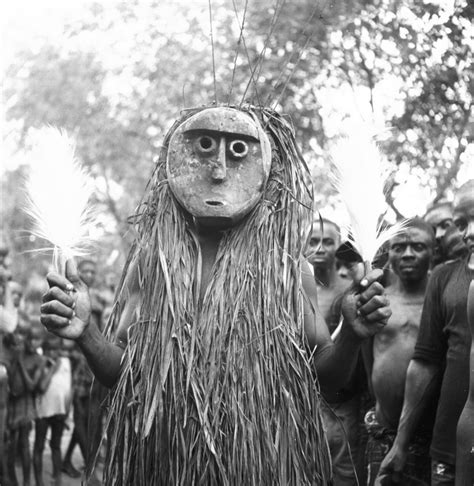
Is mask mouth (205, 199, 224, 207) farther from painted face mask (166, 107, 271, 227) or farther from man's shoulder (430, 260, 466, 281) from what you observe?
man's shoulder (430, 260, 466, 281)

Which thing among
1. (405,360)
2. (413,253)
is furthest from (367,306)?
(413,253)

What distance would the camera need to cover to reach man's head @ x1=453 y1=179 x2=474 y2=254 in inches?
178

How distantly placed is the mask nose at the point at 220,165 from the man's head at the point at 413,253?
246 centimetres

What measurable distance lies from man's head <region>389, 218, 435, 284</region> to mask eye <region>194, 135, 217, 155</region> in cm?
246

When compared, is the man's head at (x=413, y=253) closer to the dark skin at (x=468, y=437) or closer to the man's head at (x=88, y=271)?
the dark skin at (x=468, y=437)

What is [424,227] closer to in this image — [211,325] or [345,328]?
[345,328]

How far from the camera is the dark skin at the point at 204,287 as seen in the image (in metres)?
3.52

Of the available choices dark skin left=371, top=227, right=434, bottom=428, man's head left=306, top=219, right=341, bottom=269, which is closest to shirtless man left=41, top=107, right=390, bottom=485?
dark skin left=371, top=227, right=434, bottom=428

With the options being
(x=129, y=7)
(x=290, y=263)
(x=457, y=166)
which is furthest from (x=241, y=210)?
(x=129, y=7)

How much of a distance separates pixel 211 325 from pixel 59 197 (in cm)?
72

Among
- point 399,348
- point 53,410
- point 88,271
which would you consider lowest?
point 53,410

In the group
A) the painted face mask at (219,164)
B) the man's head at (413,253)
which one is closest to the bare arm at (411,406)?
the man's head at (413,253)

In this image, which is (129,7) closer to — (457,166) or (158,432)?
(457,166)

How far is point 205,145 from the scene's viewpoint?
3.91 m
